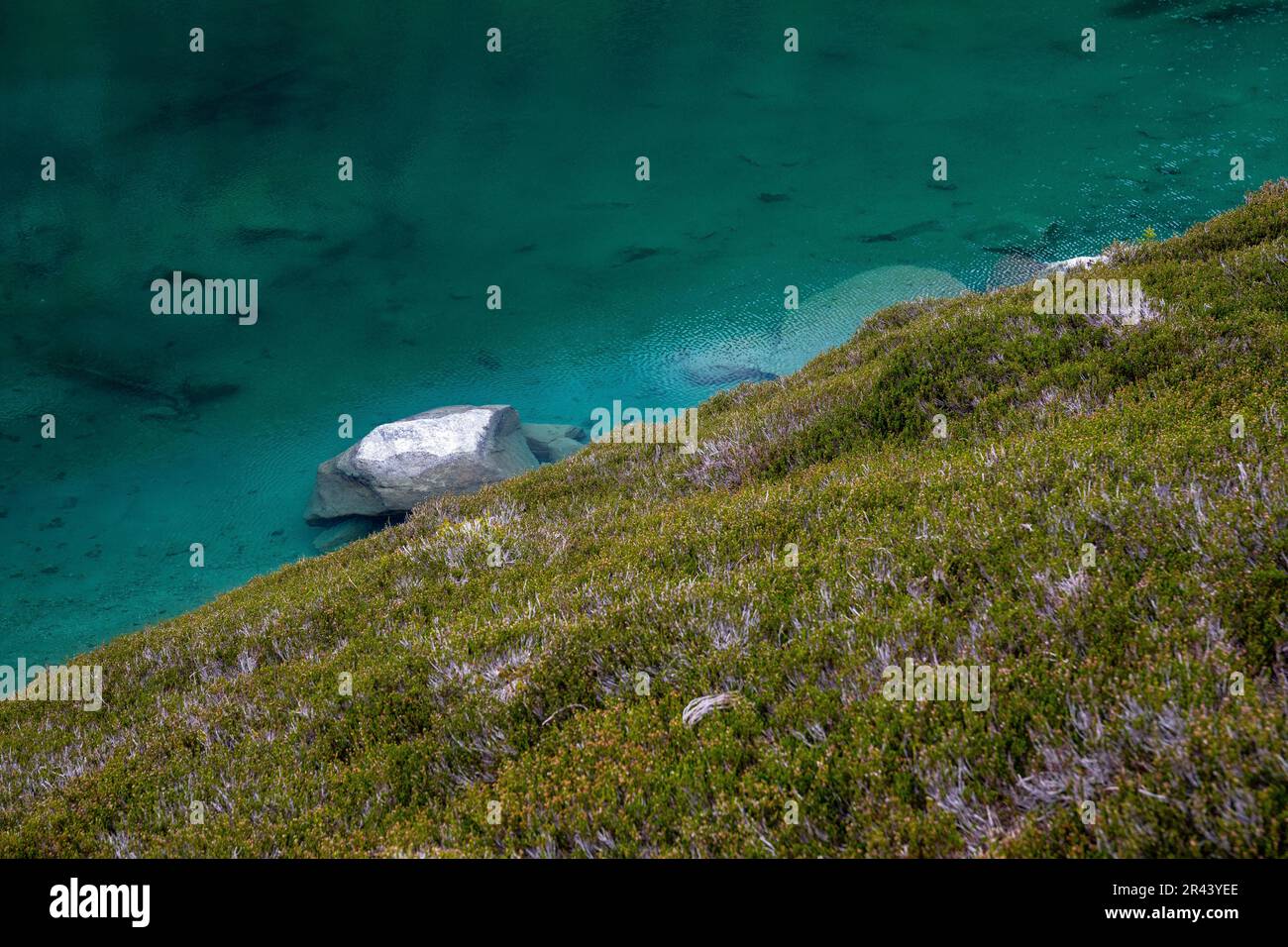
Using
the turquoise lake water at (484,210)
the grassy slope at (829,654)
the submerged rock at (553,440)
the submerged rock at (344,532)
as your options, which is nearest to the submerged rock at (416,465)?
the submerged rock at (344,532)

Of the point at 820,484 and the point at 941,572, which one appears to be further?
the point at 820,484

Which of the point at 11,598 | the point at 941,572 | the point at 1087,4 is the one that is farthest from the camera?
the point at 1087,4

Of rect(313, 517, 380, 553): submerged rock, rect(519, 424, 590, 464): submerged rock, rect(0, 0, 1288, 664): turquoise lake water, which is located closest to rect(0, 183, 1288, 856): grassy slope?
rect(313, 517, 380, 553): submerged rock

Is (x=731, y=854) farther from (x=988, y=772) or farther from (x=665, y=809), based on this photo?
(x=988, y=772)

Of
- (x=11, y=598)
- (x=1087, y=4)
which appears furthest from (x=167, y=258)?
(x=1087, y=4)

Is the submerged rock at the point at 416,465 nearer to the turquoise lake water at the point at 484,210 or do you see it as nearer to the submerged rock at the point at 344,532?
the submerged rock at the point at 344,532

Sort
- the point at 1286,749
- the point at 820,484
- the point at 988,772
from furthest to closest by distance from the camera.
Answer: the point at 820,484 → the point at 988,772 → the point at 1286,749
